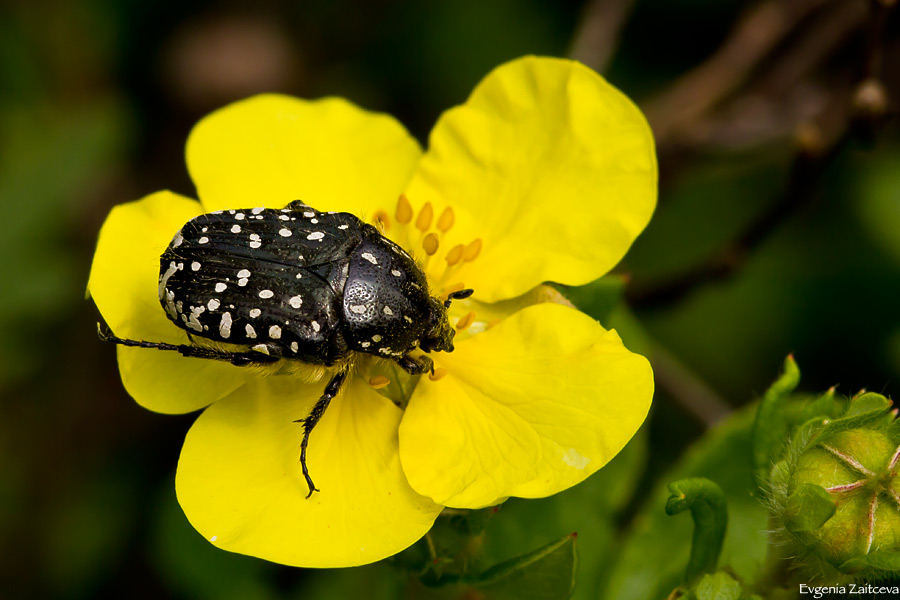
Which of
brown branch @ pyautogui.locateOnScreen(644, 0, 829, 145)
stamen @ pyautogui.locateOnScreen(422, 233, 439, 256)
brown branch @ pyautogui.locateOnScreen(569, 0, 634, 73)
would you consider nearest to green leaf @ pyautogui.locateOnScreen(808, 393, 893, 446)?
stamen @ pyautogui.locateOnScreen(422, 233, 439, 256)

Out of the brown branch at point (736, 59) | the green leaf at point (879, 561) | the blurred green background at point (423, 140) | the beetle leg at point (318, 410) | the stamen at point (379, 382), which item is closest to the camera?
the green leaf at point (879, 561)

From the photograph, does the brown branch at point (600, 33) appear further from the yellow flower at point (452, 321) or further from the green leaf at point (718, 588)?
the green leaf at point (718, 588)

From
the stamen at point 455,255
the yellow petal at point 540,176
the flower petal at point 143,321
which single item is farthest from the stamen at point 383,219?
the flower petal at point 143,321

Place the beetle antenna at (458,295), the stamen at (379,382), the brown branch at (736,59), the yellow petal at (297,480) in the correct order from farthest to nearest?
the brown branch at (736,59) < the beetle antenna at (458,295) < the stamen at (379,382) < the yellow petal at (297,480)

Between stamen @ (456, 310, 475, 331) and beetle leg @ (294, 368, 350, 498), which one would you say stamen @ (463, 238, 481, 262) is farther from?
beetle leg @ (294, 368, 350, 498)

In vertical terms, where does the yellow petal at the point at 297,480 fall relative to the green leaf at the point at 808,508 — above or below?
below

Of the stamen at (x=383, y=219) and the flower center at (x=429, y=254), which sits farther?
the stamen at (x=383, y=219)
